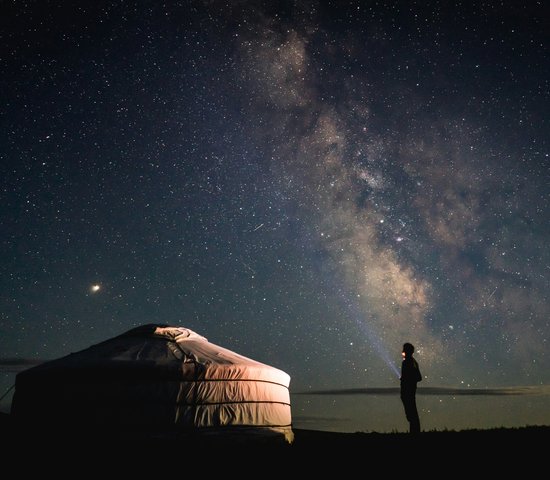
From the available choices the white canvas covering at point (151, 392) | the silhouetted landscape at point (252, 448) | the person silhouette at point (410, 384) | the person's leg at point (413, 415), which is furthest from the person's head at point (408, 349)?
the white canvas covering at point (151, 392)

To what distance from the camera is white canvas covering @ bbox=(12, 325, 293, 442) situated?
5402mm

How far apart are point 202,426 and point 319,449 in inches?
67.0

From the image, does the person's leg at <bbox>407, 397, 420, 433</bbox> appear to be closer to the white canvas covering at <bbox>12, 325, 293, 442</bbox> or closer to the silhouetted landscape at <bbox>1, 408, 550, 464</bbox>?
the silhouetted landscape at <bbox>1, 408, 550, 464</bbox>

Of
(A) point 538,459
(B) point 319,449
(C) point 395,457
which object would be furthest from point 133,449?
(A) point 538,459

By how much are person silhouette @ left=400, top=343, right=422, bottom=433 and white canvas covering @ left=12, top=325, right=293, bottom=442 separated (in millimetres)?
1990

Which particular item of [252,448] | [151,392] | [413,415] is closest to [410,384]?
[413,415]

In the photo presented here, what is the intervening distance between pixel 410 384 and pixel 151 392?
3.44 metres

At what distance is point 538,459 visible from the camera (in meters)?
3.43

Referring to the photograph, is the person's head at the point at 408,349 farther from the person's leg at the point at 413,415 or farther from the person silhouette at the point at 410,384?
the person's leg at the point at 413,415

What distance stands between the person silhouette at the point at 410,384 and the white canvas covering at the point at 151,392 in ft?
6.53

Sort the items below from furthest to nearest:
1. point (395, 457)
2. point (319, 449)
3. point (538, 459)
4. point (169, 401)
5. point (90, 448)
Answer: point (169, 401)
point (90, 448)
point (319, 449)
point (395, 457)
point (538, 459)

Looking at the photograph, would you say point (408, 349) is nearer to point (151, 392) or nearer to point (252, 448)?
point (252, 448)

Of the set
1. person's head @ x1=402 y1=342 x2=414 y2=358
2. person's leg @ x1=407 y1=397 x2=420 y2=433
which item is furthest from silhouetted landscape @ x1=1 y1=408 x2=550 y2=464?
person's head @ x1=402 y1=342 x2=414 y2=358

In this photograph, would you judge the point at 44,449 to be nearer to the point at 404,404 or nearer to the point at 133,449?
the point at 133,449
